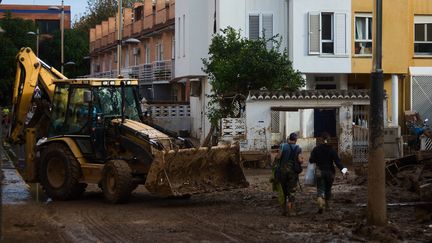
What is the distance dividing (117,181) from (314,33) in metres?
19.9

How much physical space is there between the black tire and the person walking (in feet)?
16.5

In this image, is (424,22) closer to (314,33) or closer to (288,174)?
(314,33)

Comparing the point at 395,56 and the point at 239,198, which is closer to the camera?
the point at 239,198

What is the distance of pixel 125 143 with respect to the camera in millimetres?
16641

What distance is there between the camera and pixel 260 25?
3438cm

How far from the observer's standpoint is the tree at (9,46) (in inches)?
2537

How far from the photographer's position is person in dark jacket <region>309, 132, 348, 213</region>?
14.6 metres

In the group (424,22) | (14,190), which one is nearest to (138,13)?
(424,22)

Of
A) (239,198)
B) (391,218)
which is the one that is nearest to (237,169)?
(239,198)

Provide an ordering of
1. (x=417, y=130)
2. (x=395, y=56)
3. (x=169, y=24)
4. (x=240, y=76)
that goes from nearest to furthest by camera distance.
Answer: (x=240, y=76) → (x=417, y=130) → (x=395, y=56) → (x=169, y=24)

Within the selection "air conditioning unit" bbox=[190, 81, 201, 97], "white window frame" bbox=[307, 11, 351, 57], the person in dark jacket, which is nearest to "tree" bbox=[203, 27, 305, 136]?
"white window frame" bbox=[307, 11, 351, 57]

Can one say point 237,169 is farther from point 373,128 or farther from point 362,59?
point 362,59

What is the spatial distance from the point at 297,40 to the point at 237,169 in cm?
1788

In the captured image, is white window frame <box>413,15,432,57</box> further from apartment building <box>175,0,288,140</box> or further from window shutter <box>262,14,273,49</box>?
window shutter <box>262,14,273,49</box>
